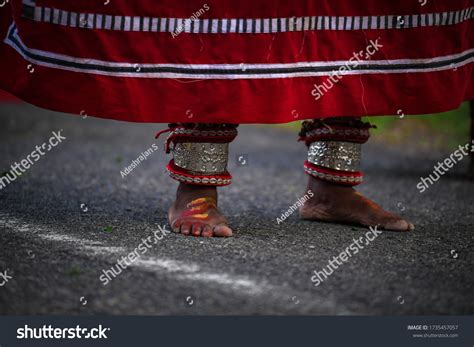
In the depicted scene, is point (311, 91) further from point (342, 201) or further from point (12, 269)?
point (12, 269)

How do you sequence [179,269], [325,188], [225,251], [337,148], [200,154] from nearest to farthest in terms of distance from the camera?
[179,269]
[225,251]
[200,154]
[337,148]
[325,188]

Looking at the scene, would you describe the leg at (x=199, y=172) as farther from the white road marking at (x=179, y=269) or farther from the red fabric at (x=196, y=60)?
the white road marking at (x=179, y=269)

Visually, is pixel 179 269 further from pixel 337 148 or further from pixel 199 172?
pixel 337 148

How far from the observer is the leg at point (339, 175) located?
2.63 m

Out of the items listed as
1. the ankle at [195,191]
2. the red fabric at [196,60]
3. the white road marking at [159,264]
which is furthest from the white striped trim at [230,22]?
the white road marking at [159,264]

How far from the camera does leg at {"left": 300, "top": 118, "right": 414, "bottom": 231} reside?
2635 millimetres

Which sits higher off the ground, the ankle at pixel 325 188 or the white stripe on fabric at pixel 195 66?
the white stripe on fabric at pixel 195 66

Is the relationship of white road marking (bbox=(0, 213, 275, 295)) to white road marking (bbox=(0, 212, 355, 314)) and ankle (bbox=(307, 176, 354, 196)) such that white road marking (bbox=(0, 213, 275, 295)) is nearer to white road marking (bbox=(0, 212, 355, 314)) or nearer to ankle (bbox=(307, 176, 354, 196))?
white road marking (bbox=(0, 212, 355, 314))

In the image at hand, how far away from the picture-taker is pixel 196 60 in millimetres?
2307

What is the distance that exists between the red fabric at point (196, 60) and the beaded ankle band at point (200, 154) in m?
0.12

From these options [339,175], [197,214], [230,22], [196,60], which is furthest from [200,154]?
[339,175]

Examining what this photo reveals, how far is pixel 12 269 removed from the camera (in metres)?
1.98

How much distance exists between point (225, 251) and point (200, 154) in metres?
0.37

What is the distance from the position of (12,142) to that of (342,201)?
2.78 m
